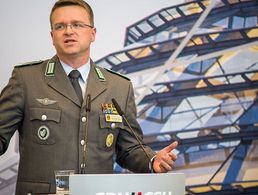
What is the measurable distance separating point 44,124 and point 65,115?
3.8 inches

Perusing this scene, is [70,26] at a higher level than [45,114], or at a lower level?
higher

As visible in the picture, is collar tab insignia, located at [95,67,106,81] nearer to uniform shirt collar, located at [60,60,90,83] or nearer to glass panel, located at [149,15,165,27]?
uniform shirt collar, located at [60,60,90,83]

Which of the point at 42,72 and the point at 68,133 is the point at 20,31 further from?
the point at 68,133

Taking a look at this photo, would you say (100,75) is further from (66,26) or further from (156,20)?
(156,20)

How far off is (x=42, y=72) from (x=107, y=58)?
0.91 metres

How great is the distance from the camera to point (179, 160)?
3041 millimetres

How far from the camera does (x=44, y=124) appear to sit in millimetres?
1997

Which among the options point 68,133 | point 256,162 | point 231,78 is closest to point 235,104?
point 231,78

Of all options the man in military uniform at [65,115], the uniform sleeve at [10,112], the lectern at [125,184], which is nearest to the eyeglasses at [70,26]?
the man in military uniform at [65,115]

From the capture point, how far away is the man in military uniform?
1990mm

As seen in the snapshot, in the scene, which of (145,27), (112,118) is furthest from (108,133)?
(145,27)

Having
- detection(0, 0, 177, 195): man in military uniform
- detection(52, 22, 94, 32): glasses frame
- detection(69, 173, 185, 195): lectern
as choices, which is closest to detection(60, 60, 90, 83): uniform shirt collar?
detection(0, 0, 177, 195): man in military uniform

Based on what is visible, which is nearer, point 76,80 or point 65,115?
point 65,115

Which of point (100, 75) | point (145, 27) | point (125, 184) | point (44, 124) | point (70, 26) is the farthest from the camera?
point (145, 27)
